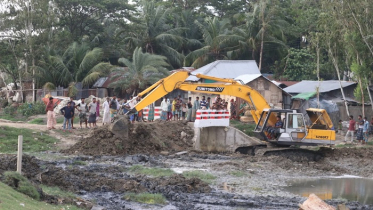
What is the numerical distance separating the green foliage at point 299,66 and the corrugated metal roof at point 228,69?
6028 millimetres

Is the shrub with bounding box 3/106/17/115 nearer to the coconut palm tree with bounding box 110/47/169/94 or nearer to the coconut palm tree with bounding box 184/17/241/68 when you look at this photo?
the coconut palm tree with bounding box 110/47/169/94

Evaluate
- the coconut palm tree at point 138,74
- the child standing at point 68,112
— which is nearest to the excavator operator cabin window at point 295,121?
the child standing at point 68,112

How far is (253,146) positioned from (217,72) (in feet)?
50.2

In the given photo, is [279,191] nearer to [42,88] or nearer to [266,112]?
[266,112]

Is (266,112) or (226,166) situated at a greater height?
(266,112)

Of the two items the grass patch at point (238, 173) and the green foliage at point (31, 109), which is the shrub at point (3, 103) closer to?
the green foliage at point (31, 109)

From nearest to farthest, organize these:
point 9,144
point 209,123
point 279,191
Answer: point 279,191, point 9,144, point 209,123

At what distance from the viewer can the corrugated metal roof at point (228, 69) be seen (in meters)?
43.0

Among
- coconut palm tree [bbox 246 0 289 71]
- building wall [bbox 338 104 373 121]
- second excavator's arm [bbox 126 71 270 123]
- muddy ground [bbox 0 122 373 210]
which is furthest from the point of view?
coconut palm tree [bbox 246 0 289 71]

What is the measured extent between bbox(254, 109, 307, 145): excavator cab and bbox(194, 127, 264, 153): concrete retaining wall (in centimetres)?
279

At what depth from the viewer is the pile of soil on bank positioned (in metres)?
25.3

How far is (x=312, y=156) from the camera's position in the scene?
2677 centimetres

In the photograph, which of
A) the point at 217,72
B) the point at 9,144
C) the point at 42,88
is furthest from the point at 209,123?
the point at 42,88

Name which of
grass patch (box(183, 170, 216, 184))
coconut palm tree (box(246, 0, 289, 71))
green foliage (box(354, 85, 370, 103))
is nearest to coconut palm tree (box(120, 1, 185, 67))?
coconut palm tree (box(246, 0, 289, 71))
